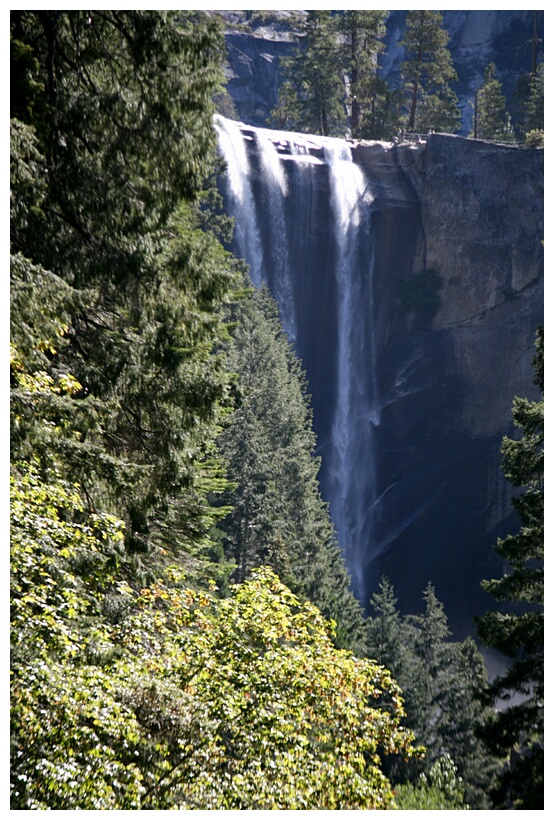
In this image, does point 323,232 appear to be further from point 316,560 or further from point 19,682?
point 19,682

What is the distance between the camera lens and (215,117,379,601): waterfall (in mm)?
43344

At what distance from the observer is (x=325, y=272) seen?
45.1 metres

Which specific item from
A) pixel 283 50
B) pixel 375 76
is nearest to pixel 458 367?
pixel 375 76

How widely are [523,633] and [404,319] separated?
36490 mm

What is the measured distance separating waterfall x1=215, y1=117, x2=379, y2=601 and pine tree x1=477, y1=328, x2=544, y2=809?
32.1 metres

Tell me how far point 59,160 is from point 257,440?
1588 centimetres

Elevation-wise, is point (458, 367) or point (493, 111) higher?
point (493, 111)

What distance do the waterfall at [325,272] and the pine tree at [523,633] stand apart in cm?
3214

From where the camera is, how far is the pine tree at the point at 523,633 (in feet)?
29.0

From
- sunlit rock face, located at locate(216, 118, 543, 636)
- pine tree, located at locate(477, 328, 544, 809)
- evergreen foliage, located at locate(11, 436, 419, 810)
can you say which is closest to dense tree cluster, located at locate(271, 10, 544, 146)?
sunlit rock face, located at locate(216, 118, 543, 636)

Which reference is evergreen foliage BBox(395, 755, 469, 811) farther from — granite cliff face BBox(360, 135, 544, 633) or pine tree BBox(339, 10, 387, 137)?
pine tree BBox(339, 10, 387, 137)

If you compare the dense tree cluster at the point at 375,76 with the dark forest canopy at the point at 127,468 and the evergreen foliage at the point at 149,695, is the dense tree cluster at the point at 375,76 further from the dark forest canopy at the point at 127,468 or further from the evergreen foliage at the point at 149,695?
the evergreen foliage at the point at 149,695

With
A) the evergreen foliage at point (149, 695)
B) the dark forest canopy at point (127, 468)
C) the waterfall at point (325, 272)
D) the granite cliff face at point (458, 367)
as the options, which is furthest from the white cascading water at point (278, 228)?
the evergreen foliage at point (149, 695)

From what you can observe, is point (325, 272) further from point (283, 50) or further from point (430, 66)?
point (283, 50)
